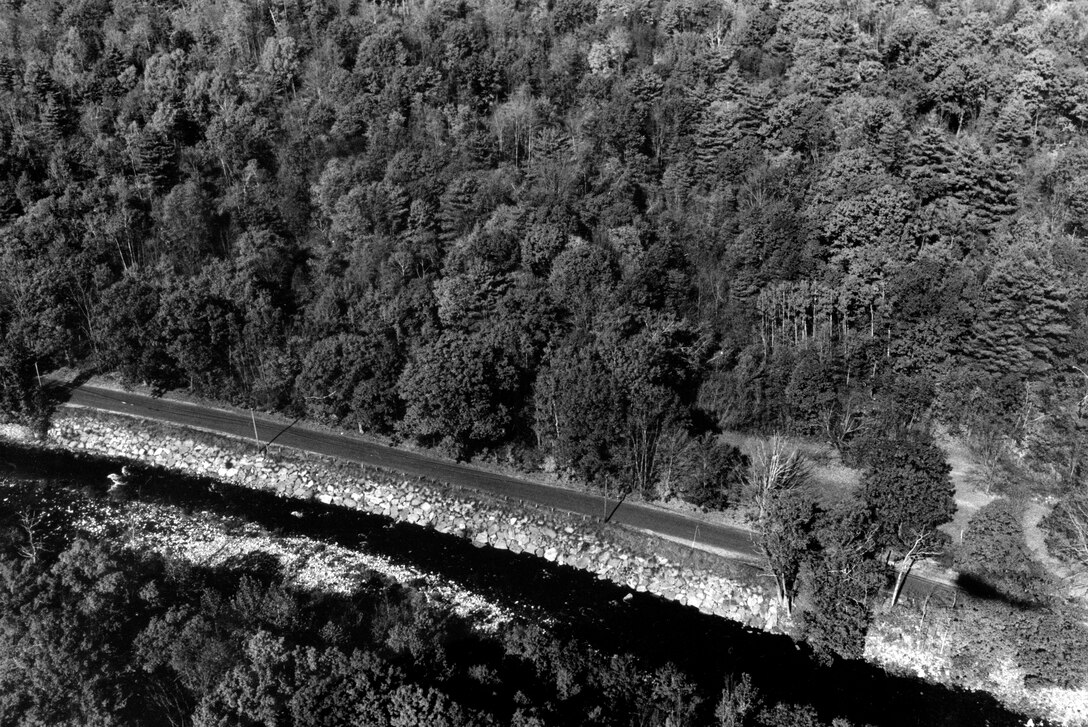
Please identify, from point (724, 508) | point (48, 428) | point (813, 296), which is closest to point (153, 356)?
point (48, 428)

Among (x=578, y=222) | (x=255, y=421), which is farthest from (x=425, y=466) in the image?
(x=578, y=222)

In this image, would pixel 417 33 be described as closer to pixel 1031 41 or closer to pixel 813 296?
pixel 813 296

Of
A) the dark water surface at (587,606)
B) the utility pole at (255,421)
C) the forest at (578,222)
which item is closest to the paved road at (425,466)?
the utility pole at (255,421)

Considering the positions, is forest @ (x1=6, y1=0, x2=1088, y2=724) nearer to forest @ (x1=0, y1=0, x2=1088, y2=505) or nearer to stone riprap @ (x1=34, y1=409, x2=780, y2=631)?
forest @ (x1=0, y1=0, x2=1088, y2=505)

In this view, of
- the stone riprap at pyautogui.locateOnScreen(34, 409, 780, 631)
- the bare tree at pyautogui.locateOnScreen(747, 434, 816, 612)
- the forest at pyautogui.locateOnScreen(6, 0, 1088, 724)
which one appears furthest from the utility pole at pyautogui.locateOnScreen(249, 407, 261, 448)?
the bare tree at pyautogui.locateOnScreen(747, 434, 816, 612)

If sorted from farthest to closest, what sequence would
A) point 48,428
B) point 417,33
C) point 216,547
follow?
point 417,33
point 48,428
point 216,547

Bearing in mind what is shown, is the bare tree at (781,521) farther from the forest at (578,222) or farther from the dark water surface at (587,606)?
A: the dark water surface at (587,606)

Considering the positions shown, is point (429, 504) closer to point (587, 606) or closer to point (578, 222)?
point (587, 606)

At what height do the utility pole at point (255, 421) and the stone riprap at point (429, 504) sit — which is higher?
the utility pole at point (255, 421)
